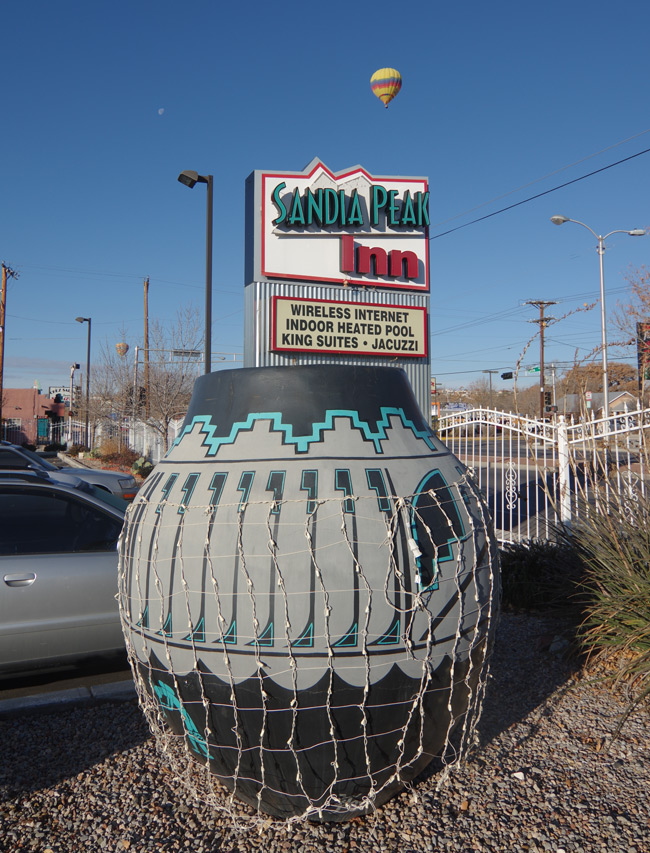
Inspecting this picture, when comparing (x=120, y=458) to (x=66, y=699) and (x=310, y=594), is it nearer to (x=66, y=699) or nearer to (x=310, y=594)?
(x=66, y=699)

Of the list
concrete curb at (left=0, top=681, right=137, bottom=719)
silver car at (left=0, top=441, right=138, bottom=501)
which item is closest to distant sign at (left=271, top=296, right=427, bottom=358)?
silver car at (left=0, top=441, right=138, bottom=501)

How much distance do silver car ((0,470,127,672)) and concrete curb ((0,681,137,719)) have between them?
38cm

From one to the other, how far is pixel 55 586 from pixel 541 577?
4091mm

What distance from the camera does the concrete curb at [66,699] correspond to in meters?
3.84

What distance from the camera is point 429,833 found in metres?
2.61

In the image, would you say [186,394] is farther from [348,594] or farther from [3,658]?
[348,594]

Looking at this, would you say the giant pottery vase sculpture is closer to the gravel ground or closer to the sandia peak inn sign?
the gravel ground

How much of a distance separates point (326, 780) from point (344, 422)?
4.74ft

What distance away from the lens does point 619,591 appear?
4277 mm

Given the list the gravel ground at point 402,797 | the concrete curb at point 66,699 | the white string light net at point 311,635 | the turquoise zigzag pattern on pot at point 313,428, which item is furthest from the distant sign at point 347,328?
the white string light net at point 311,635

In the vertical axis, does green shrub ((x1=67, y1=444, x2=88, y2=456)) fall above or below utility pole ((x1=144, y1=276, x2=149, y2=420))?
below

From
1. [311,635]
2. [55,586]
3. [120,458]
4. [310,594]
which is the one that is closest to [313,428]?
[310,594]

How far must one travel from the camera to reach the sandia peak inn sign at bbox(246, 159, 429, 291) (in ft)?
34.3

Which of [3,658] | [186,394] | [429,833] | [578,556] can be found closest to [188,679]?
[429,833]
